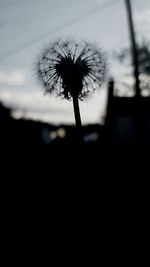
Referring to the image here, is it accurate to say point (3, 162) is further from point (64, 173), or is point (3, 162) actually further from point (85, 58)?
point (85, 58)

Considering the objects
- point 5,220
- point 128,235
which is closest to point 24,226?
point 5,220

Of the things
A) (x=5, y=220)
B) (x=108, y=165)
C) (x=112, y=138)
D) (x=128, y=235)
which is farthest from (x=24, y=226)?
(x=112, y=138)

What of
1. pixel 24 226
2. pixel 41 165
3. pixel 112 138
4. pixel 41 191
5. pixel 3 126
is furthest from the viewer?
pixel 3 126

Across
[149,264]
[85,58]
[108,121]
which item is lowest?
[149,264]

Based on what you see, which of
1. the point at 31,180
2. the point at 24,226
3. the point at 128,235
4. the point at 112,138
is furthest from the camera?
the point at 112,138

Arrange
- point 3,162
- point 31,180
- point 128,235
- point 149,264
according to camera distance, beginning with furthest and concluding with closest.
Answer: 1. point 3,162
2. point 31,180
3. point 128,235
4. point 149,264

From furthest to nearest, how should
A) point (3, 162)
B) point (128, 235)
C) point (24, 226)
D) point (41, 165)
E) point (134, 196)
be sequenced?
point (3, 162) → point (41, 165) → point (134, 196) → point (24, 226) → point (128, 235)

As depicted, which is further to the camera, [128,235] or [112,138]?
[112,138]

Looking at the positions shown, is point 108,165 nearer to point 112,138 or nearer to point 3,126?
point 112,138

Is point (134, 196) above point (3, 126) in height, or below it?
below
